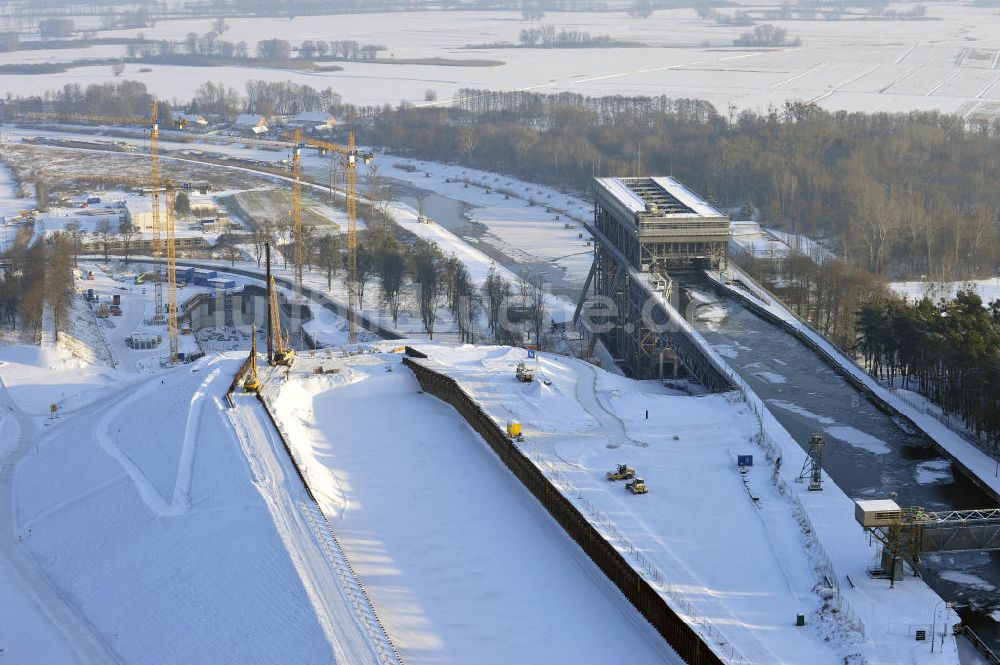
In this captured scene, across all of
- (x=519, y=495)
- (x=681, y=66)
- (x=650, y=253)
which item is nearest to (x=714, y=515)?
(x=519, y=495)

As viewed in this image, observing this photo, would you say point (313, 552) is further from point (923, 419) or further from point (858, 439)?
point (923, 419)

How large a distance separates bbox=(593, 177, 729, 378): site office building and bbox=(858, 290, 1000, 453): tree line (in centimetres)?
531

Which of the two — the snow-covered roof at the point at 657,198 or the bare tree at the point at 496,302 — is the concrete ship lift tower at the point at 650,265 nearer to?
the snow-covered roof at the point at 657,198

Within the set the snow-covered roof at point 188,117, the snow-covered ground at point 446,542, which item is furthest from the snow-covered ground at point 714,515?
the snow-covered roof at point 188,117

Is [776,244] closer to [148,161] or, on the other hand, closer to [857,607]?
[857,607]

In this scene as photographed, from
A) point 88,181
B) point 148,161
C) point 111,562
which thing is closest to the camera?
point 111,562

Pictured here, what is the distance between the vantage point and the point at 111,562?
2088 cm

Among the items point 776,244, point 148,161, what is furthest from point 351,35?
point 776,244

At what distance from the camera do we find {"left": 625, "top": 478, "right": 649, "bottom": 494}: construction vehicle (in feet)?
71.7

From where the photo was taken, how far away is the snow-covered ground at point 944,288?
4088cm

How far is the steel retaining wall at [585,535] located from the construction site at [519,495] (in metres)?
0.06

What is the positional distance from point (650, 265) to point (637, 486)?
46.8 ft

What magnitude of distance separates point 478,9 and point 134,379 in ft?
524

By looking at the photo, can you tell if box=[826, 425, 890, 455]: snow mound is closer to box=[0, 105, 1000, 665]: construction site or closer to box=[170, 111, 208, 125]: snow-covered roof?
box=[0, 105, 1000, 665]: construction site
